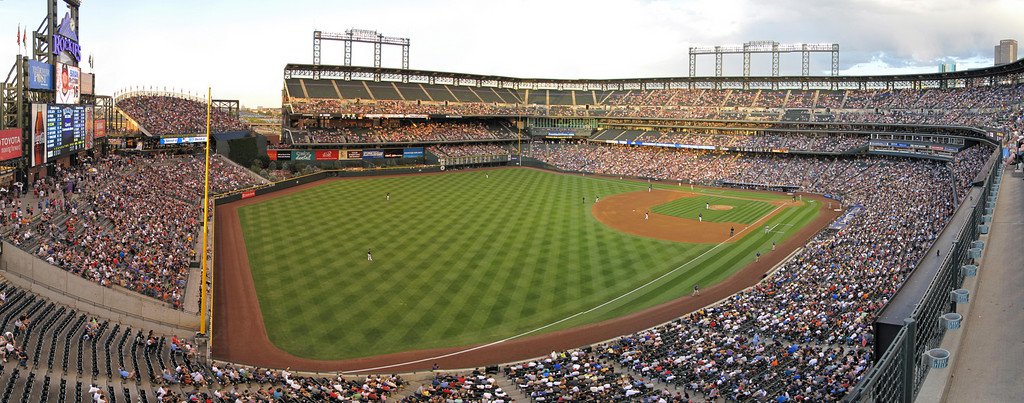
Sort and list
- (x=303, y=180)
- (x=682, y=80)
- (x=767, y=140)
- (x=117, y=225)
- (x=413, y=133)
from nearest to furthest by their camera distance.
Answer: (x=117, y=225)
(x=303, y=180)
(x=767, y=140)
(x=413, y=133)
(x=682, y=80)

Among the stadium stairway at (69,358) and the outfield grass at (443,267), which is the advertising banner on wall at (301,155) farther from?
the stadium stairway at (69,358)

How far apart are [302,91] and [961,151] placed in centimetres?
6914

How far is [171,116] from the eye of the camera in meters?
62.7

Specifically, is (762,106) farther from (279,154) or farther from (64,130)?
(64,130)

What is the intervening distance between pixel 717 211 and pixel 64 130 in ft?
145

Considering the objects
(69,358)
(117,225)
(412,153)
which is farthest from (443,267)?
(412,153)

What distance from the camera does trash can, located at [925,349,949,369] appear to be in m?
9.72

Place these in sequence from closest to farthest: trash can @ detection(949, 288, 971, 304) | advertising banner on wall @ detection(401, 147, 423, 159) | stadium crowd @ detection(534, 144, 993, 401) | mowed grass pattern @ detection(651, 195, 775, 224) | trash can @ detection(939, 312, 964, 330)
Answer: trash can @ detection(939, 312, 964, 330)
trash can @ detection(949, 288, 971, 304)
stadium crowd @ detection(534, 144, 993, 401)
mowed grass pattern @ detection(651, 195, 775, 224)
advertising banner on wall @ detection(401, 147, 423, 159)

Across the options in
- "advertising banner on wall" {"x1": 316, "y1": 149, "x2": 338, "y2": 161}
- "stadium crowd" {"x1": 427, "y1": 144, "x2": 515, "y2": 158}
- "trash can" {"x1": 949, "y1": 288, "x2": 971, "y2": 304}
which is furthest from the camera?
"stadium crowd" {"x1": 427, "y1": 144, "x2": 515, "y2": 158}

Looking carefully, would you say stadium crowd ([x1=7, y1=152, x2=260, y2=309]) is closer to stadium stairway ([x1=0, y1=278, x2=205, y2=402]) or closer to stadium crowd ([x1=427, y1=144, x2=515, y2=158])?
stadium stairway ([x1=0, y1=278, x2=205, y2=402])

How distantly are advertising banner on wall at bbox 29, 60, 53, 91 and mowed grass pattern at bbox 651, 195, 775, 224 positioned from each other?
40048mm

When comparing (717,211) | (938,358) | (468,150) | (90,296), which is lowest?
(90,296)

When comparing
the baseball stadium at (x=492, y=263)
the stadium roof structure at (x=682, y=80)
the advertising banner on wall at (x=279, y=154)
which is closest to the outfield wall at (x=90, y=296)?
the baseball stadium at (x=492, y=263)

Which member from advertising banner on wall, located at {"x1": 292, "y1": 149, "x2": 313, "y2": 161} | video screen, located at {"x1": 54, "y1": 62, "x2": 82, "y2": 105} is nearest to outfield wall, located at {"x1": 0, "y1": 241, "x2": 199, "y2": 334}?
video screen, located at {"x1": 54, "y1": 62, "x2": 82, "y2": 105}
